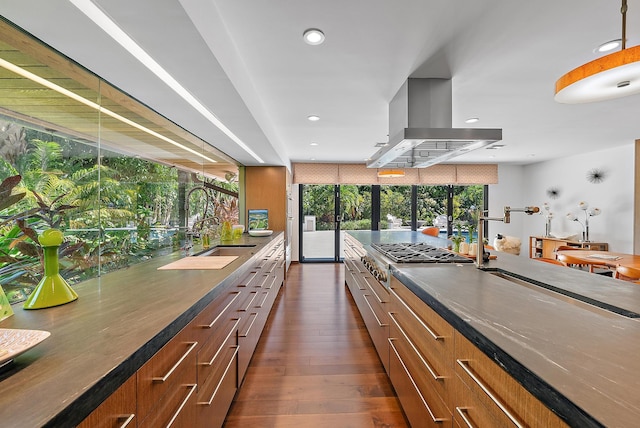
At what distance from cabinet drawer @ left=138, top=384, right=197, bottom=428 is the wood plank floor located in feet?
2.21

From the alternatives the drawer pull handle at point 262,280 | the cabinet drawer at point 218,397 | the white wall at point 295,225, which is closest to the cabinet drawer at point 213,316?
the cabinet drawer at point 218,397

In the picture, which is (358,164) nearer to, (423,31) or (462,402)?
(423,31)

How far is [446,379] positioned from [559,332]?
47 centimetres

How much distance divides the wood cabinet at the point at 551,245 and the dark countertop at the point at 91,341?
5.77m

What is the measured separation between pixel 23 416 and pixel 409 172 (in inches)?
263

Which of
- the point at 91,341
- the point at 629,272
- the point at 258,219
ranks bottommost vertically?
the point at 629,272

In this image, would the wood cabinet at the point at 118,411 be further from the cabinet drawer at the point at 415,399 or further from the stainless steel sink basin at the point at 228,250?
the stainless steel sink basin at the point at 228,250

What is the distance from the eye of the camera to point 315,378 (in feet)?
6.86

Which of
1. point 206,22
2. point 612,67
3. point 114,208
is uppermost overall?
point 206,22

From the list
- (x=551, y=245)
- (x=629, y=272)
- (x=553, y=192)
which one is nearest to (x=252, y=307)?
(x=629, y=272)

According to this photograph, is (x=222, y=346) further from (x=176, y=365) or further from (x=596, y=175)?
(x=596, y=175)

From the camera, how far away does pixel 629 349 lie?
0.75 m

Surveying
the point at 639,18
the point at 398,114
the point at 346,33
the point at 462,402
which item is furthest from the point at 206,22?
the point at 639,18

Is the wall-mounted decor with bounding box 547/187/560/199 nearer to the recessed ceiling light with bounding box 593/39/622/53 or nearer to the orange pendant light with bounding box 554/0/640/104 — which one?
the recessed ceiling light with bounding box 593/39/622/53
